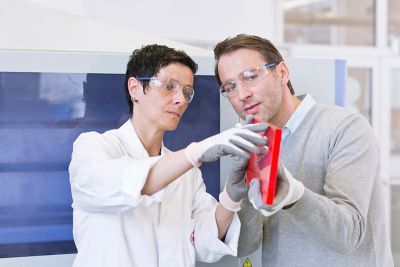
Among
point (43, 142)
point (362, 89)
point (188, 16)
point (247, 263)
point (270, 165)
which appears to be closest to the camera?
point (270, 165)

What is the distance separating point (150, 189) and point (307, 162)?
0.42m

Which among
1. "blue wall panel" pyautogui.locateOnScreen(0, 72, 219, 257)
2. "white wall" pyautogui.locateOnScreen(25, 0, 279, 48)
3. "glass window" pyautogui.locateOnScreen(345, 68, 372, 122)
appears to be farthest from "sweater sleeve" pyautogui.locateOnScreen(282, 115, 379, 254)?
"glass window" pyautogui.locateOnScreen(345, 68, 372, 122)

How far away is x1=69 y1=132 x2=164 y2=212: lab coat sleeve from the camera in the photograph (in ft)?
3.35

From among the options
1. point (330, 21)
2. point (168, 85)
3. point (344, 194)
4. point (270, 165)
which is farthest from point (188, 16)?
point (270, 165)

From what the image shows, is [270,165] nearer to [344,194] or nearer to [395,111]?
[344,194]

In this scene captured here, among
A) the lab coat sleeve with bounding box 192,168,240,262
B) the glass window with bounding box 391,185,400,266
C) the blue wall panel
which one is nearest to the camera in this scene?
the lab coat sleeve with bounding box 192,168,240,262

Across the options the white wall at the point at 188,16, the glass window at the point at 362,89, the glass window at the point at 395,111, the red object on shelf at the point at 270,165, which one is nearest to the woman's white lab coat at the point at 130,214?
the red object on shelf at the point at 270,165

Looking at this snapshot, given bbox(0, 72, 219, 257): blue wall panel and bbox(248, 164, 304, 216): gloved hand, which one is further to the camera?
bbox(0, 72, 219, 257): blue wall panel

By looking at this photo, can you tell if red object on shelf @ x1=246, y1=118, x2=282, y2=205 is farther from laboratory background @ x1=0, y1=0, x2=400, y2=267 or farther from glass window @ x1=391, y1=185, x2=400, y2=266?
glass window @ x1=391, y1=185, x2=400, y2=266

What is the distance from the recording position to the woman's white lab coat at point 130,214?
3.41ft

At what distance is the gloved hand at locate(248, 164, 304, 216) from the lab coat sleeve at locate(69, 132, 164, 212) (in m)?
0.21

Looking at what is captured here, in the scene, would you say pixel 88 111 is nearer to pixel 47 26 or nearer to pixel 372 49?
pixel 47 26

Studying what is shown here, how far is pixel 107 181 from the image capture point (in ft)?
3.38

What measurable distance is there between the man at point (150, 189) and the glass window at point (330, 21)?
2.95 m
